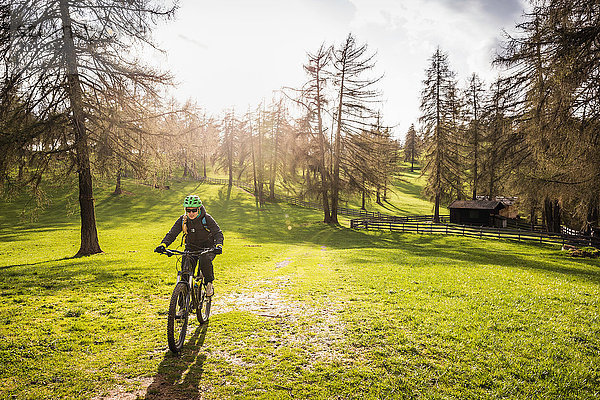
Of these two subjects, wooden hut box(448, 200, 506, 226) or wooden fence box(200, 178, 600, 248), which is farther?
wooden hut box(448, 200, 506, 226)

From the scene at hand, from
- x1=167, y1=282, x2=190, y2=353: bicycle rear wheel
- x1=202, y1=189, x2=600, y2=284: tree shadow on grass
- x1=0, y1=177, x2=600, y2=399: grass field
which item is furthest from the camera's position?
x1=202, y1=189, x2=600, y2=284: tree shadow on grass

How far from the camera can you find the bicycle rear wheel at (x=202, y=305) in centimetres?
610

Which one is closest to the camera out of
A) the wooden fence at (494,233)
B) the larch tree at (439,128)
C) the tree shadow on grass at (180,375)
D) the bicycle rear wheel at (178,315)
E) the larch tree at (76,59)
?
the tree shadow on grass at (180,375)

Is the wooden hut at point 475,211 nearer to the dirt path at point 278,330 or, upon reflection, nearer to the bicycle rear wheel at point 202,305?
the dirt path at point 278,330

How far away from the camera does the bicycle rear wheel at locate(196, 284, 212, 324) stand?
6.10m

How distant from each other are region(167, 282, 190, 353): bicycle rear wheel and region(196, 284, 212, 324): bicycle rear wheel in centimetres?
50

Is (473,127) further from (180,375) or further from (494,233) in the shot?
(180,375)

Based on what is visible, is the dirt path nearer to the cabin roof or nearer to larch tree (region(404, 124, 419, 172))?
the cabin roof

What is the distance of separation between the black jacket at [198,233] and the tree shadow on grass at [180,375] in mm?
1891

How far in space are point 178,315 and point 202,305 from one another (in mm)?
1264

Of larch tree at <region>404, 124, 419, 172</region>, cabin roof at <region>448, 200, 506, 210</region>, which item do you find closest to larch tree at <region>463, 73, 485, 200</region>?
cabin roof at <region>448, 200, 506, 210</region>

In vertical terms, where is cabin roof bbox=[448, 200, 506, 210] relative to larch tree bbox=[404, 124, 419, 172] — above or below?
below

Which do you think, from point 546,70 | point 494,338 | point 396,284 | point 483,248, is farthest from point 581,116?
point 483,248

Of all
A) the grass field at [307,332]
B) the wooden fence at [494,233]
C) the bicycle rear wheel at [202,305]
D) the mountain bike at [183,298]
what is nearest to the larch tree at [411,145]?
the wooden fence at [494,233]
